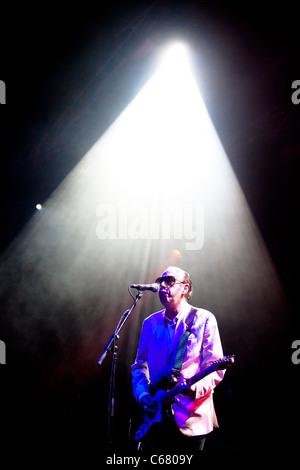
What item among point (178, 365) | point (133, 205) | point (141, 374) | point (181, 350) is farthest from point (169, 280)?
point (133, 205)

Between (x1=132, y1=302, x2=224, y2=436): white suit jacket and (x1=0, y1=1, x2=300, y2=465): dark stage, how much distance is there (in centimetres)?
93

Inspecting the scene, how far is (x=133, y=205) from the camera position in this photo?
4129mm

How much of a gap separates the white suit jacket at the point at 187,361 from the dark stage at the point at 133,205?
0.93 metres

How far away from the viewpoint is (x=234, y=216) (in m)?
3.87

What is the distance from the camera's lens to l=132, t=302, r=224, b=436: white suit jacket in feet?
6.82

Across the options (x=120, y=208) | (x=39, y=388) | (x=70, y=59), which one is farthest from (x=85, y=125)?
(x=39, y=388)

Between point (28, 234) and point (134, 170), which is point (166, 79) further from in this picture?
point (28, 234)

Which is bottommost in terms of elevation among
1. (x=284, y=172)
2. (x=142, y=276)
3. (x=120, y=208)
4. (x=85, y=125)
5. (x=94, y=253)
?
(x=142, y=276)

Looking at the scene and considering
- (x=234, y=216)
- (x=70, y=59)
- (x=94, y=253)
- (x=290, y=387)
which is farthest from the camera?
(x=94, y=253)

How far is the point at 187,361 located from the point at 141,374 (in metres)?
0.48

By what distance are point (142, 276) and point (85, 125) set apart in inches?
89.5

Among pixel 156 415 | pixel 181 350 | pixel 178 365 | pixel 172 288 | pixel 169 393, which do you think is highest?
pixel 172 288

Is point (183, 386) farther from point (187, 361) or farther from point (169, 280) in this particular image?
point (169, 280)

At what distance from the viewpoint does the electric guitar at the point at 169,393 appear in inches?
77.6
